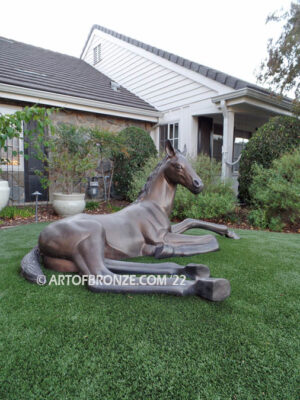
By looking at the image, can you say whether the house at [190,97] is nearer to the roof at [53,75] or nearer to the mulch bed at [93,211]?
the roof at [53,75]

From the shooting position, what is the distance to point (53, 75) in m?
8.41

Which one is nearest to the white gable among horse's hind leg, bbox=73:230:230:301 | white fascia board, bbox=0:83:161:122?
white fascia board, bbox=0:83:161:122

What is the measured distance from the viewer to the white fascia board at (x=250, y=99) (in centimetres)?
639

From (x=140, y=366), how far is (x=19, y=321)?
674 millimetres

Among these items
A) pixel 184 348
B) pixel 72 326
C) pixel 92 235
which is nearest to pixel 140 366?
pixel 184 348

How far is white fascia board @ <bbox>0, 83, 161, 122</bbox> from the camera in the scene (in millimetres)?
6195

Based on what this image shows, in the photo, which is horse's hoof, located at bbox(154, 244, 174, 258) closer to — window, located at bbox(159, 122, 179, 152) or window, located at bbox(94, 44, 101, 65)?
window, located at bbox(159, 122, 179, 152)

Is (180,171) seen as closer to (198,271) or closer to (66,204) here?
(198,271)

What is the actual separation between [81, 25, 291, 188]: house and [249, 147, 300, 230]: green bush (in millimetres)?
2390

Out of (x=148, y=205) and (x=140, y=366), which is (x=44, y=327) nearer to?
(x=140, y=366)

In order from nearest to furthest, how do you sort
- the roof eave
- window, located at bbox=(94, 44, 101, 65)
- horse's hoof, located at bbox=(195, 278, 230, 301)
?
horse's hoof, located at bbox=(195, 278, 230, 301), the roof eave, window, located at bbox=(94, 44, 101, 65)

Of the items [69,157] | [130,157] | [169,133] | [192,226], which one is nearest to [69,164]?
[69,157]

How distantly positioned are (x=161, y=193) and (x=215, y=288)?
0.99m

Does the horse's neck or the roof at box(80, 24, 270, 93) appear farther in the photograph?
the roof at box(80, 24, 270, 93)
